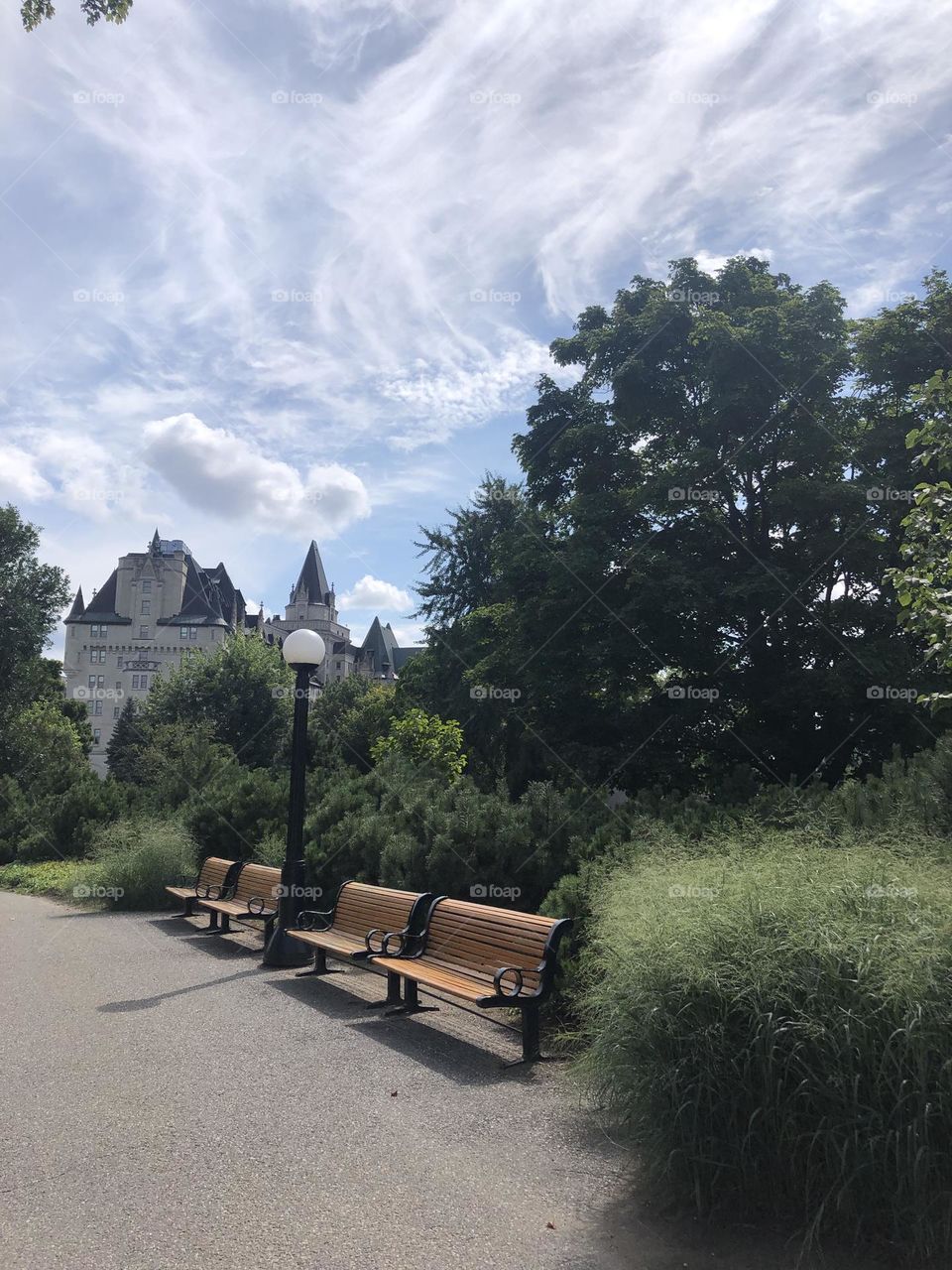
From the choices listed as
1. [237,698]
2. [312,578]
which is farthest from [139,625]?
[237,698]

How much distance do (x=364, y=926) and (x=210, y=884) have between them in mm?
5214

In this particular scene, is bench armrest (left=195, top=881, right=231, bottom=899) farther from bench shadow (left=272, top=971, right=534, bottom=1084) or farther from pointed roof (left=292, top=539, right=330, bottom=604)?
pointed roof (left=292, top=539, right=330, bottom=604)

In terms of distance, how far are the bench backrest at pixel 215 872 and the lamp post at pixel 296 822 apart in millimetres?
3194

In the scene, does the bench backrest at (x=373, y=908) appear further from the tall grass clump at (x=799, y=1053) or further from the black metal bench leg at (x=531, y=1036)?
the tall grass clump at (x=799, y=1053)

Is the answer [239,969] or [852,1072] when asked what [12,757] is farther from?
[852,1072]

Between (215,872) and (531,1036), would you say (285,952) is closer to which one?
(215,872)

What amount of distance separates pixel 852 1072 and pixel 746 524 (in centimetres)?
1938

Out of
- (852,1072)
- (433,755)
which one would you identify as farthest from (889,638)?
(852,1072)

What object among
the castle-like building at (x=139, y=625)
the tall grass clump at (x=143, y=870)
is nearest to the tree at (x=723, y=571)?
the tall grass clump at (x=143, y=870)

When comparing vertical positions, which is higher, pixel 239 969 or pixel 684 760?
pixel 684 760

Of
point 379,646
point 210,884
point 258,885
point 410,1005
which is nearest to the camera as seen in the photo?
point 410,1005

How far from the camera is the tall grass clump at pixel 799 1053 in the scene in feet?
11.4

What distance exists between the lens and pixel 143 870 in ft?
50.1

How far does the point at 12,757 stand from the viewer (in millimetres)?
34750
